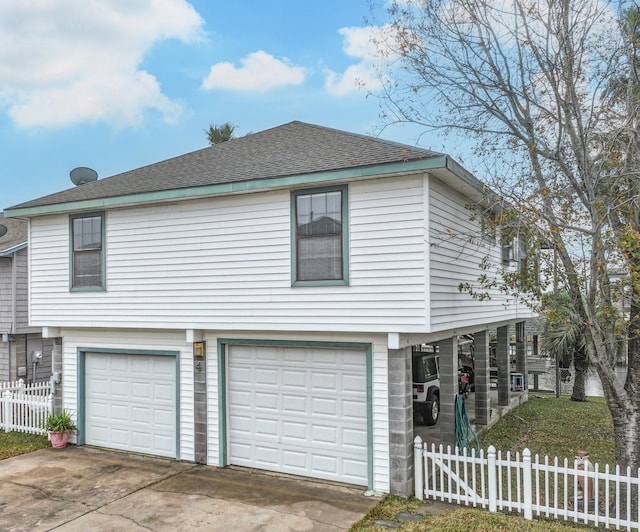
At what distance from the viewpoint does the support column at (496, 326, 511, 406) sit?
15.5 meters

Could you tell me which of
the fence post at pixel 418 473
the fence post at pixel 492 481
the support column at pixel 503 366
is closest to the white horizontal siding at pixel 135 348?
the fence post at pixel 418 473

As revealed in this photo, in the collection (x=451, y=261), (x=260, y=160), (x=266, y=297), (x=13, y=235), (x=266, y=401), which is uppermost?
(x=260, y=160)

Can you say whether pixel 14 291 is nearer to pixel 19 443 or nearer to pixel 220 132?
pixel 19 443

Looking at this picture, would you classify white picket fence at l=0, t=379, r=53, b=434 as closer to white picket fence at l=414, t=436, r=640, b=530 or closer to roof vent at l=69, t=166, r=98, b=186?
roof vent at l=69, t=166, r=98, b=186

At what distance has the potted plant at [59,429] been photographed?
1115cm

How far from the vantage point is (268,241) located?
8.94m

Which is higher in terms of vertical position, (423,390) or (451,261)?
(451,261)

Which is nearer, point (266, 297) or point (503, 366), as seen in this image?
point (266, 297)

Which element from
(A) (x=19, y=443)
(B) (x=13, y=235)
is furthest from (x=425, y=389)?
(B) (x=13, y=235)

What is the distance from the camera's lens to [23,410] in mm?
12391

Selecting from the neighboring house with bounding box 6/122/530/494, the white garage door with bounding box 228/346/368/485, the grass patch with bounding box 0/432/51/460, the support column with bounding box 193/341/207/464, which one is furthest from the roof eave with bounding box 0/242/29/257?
the white garage door with bounding box 228/346/368/485

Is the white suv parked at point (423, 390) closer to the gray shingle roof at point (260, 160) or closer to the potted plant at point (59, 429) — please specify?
the gray shingle roof at point (260, 160)

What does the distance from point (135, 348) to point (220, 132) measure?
58.6 ft

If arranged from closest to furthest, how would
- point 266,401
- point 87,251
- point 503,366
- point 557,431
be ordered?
point 266,401
point 87,251
point 557,431
point 503,366
